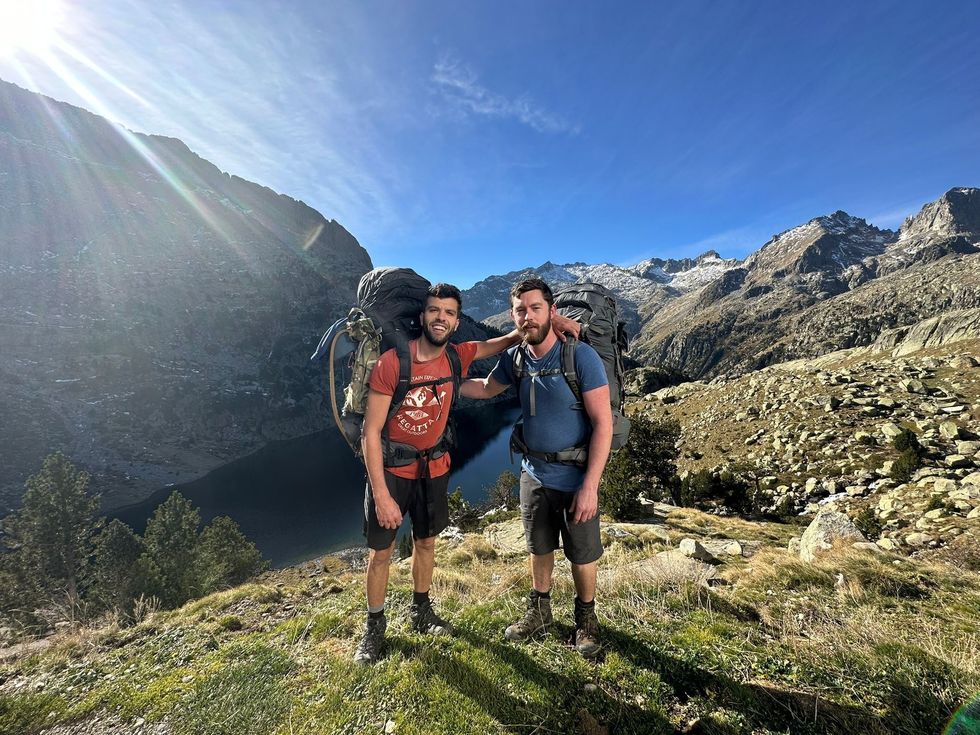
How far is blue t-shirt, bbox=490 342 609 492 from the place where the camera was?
4.19m

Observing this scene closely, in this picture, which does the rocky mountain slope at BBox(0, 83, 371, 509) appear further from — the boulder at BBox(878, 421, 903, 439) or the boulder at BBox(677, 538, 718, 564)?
the boulder at BBox(878, 421, 903, 439)

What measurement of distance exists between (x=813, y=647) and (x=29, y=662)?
10.6 m

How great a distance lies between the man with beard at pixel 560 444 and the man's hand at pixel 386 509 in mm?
1489

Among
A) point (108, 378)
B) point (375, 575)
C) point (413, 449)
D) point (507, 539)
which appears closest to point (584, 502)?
point (413, 449)

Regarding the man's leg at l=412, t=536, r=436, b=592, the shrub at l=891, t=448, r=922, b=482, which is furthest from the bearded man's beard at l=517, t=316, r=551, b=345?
the shrub at l=891, t=448, r=922, b=482

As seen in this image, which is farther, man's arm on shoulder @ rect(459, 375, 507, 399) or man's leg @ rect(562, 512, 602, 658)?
man's arm on shoulder @ rect(459, 375, 507, 399)

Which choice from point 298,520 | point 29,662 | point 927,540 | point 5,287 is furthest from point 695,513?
point 5,287

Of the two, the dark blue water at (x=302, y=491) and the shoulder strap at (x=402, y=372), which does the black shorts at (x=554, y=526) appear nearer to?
the shoulder strap at (x=402, y=372)

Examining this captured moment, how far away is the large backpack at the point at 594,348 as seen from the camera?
168 inches

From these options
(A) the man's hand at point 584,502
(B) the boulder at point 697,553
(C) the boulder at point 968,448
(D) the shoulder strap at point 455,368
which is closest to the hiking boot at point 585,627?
(A) the man's hand at point 584,502

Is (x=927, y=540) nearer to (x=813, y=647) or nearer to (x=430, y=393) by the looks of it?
(x=813, y=647)

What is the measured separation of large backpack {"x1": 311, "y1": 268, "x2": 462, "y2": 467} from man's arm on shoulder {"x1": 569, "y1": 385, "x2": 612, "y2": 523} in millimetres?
1675

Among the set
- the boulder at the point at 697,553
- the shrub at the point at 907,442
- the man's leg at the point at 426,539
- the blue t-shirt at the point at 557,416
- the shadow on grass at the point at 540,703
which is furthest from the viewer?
the shrub at the point at 907,442

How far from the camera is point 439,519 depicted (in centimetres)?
503
